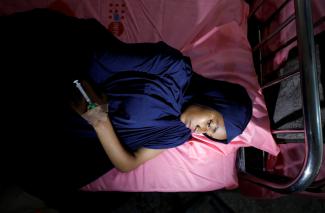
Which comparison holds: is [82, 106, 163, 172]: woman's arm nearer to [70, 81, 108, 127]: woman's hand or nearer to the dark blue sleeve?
[70, 81, 108, 127]: woman's hand

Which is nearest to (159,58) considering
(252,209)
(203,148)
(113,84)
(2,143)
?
(113,84)

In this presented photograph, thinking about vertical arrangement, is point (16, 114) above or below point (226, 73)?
above

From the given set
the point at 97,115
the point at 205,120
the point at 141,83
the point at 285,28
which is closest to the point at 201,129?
the point at 205,120

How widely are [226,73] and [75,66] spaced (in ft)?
2.52

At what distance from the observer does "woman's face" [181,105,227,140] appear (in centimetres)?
119

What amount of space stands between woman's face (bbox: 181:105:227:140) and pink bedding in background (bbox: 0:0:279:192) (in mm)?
256

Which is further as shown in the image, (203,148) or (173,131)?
(203,148)

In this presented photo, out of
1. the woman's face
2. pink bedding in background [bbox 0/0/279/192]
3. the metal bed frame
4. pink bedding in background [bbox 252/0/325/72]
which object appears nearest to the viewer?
the metal bed frame

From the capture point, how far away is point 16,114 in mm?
1236

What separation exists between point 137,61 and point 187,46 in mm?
426

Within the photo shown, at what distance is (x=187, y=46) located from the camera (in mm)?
1562

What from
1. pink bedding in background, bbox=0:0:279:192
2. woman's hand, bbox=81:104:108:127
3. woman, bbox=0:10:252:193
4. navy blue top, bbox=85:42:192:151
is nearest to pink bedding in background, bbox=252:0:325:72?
pink bedding in background, bbox=0:0:279:192

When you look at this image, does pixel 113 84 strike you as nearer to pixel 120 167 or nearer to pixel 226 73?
pixel 120 167

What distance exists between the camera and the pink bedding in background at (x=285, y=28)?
4.62 feet
